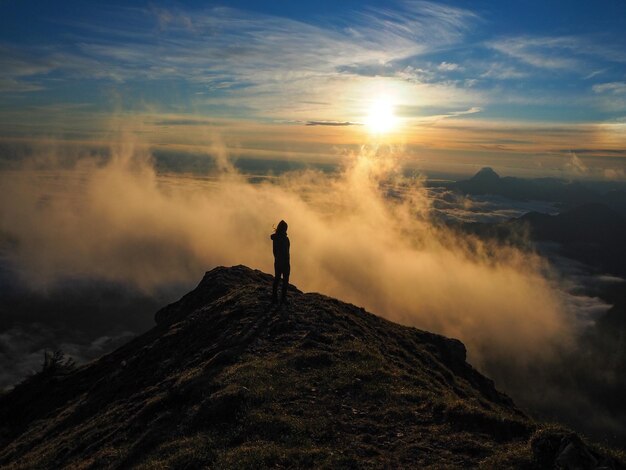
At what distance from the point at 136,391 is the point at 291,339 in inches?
437

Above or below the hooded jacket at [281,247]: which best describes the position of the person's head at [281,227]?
above

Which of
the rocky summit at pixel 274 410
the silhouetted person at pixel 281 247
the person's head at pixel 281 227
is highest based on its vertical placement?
the person's head at pixel 281 227

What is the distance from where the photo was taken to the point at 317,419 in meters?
17.2

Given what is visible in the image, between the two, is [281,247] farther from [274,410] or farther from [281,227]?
[274,410]

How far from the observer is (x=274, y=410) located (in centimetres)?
1795

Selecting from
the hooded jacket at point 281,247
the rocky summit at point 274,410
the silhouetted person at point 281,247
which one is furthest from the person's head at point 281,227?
the rocky summit at point 274,410

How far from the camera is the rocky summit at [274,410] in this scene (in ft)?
47.8

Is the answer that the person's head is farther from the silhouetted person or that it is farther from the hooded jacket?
the hooded jacket

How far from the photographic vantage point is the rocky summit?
47.8 ft

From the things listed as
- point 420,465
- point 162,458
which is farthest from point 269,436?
point 420,465

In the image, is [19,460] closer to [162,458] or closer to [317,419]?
[162,458]

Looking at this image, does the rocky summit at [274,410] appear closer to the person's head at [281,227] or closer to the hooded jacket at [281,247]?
the hooded jacket at [281,247]

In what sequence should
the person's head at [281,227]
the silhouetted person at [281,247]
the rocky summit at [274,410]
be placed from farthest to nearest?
1. the silhouetted person at [281,247]
2. the person's head at [281,227]
3. the rocky summit at [274,410]

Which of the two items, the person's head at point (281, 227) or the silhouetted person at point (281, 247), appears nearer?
the person's head at point (281, 227)
